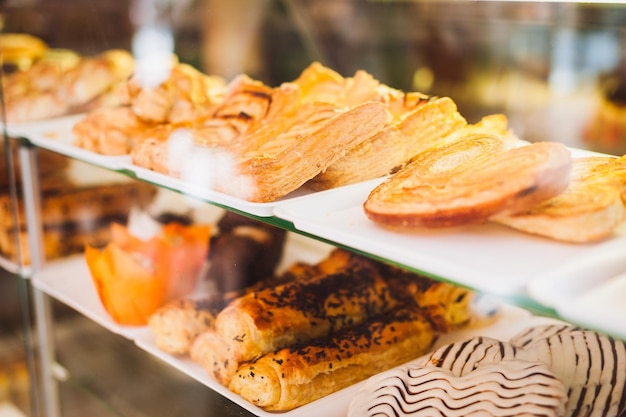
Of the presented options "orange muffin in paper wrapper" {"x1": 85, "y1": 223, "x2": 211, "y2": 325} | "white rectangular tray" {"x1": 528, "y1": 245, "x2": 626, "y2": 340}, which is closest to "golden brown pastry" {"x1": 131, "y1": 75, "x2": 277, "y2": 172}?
"orange muffin in paper wrapper" {"x1": 85, "y1": 223, "x2": 211, "y2": 325}

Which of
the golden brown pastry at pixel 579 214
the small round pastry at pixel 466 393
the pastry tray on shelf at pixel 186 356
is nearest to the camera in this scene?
the golden brown pastry at pixel 579 214

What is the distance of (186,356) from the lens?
62.3 inches

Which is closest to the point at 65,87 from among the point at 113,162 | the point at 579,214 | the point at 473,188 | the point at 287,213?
the point at 113,162

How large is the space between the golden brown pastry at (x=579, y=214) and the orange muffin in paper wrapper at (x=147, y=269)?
3.08 ft

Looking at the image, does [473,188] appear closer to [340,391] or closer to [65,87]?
[340,391]

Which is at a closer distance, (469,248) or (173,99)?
(469,248)

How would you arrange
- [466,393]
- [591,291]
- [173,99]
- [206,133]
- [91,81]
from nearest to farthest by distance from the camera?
[591,291]
[466,393]
[206,133]
[173,99]
[91,81]

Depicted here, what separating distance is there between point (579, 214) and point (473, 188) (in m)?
0.15

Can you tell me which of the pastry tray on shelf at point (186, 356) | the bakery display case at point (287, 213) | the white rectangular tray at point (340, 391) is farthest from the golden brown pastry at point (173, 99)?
the white rectangular tray at point (340, 391)

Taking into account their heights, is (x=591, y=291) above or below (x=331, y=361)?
above

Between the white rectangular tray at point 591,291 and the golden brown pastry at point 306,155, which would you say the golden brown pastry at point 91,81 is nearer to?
the golden brown pastry at point 306,155

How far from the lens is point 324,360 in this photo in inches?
54.8

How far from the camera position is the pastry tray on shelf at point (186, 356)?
1363mm

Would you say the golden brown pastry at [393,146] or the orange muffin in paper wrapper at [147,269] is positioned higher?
the golden brown pastry at [393,146]
